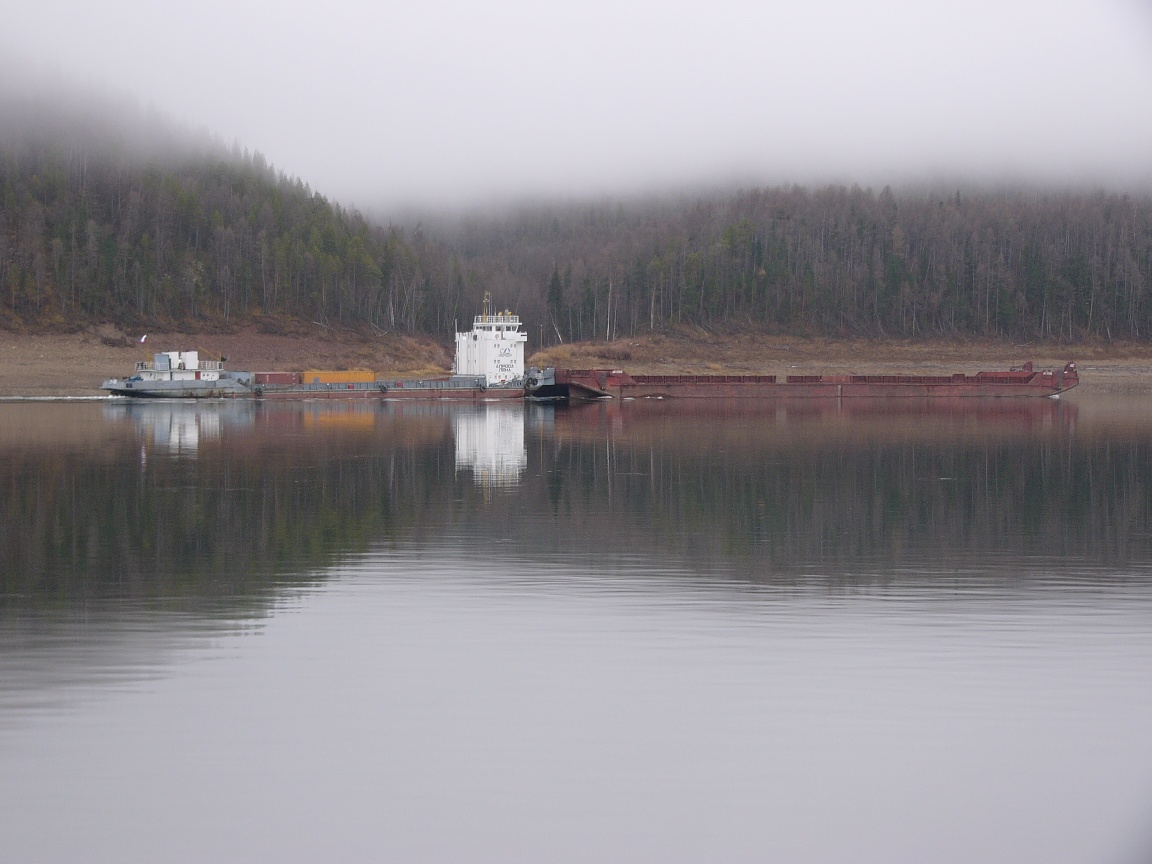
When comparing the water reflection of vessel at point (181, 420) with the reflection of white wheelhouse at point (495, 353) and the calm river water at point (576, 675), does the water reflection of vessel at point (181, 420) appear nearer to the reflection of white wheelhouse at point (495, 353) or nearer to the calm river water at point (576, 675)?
the calm river water at point (576, 675)

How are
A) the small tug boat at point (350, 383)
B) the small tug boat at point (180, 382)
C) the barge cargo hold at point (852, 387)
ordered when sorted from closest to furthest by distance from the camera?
the small tug boat at point (180, 382)
the small tug boat at point (350, 383)
the barge cargo hold at point (852, 387)

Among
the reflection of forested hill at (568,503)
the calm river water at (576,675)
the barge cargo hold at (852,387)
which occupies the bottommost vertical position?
the calm river water at (576,675)

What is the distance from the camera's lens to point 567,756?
406 inches

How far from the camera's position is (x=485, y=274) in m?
188

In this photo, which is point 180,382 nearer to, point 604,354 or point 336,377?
point 336,377

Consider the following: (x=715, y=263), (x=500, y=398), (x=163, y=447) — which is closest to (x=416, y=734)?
(x=163, y=447)

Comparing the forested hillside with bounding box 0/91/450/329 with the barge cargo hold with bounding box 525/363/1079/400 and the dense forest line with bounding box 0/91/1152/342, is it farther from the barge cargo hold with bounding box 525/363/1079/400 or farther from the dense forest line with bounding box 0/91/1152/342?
the barge cargo hold with bounding box 525/363/1079/400

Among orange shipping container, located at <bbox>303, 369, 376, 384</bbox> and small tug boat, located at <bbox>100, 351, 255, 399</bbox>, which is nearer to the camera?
small tug boat, located at <bbox>100, 351, 255, 399</bbox>

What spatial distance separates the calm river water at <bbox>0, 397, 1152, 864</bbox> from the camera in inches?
357

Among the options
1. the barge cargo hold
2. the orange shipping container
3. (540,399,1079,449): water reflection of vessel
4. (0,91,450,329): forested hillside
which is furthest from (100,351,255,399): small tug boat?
Result: (0,91,450,329): forested hillside

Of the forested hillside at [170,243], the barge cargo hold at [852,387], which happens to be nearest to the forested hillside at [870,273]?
the forested hillside at [170,243]

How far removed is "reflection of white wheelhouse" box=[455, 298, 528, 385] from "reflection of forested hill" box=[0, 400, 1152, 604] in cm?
4086

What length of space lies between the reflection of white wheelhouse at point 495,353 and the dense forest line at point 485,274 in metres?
47.0

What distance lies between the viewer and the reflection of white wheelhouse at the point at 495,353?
90.4 metres
